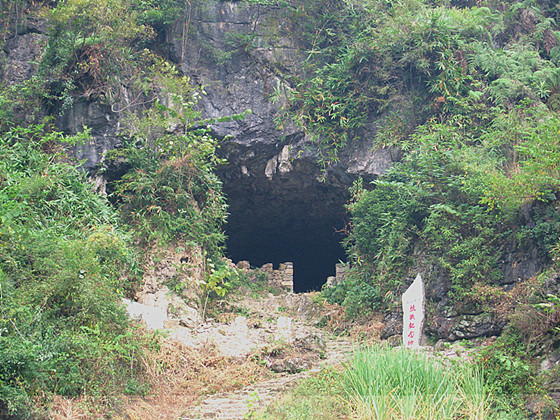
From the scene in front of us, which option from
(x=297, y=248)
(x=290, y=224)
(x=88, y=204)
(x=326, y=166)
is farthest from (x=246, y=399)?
(x=297, y=248)

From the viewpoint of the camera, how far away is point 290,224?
54.7ft

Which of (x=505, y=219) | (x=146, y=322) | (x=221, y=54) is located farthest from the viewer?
(x=221, y=54)

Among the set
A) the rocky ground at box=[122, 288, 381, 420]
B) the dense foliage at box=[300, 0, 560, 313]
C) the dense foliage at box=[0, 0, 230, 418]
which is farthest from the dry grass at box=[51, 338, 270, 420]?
the dense foliage at box=[300, 0, 560, 313]

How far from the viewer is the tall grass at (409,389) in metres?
5.45

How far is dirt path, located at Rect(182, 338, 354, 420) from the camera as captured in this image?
21.2 ft

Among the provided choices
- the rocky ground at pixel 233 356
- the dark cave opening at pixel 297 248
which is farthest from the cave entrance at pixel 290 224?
the rocky ground at pixel 233 356

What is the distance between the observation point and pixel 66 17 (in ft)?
34.0

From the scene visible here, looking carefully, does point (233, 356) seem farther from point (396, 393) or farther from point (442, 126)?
point (442, 126)

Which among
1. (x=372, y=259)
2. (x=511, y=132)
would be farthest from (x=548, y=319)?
(x=372, y=259)

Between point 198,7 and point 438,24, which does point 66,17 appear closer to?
point 198,7

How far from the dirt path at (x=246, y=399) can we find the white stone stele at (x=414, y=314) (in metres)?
1.08

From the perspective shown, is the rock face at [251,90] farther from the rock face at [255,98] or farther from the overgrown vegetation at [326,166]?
the overgrown vegetation at [326,166]

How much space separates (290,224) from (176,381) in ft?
30.7

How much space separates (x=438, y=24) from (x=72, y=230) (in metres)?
8.51
